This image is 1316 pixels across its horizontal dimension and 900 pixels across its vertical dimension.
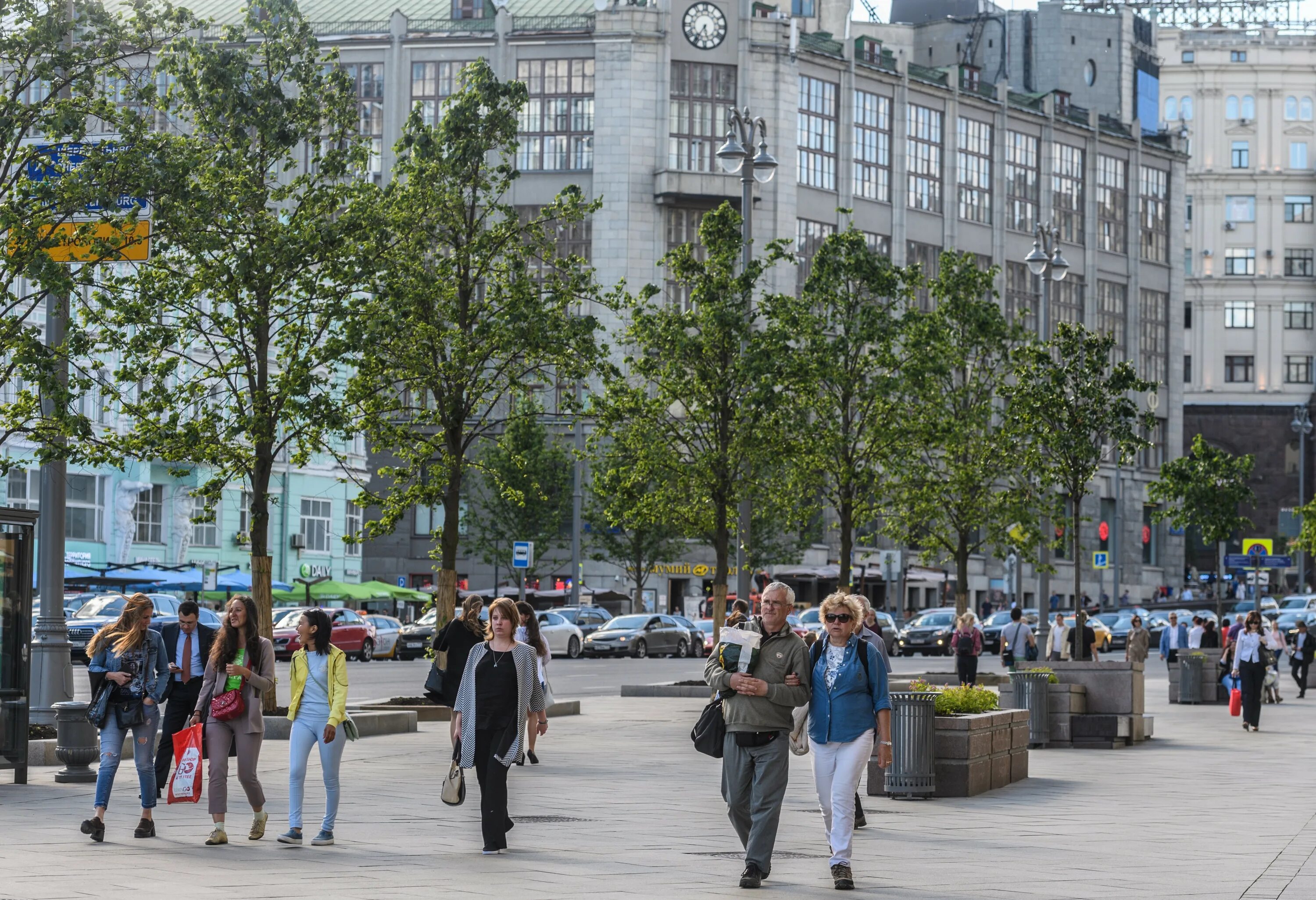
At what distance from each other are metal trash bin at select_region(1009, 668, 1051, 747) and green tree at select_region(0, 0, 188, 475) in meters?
10.9

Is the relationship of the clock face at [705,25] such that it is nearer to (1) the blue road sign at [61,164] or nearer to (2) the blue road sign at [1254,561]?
(2) the blue road sign at [1254,561]

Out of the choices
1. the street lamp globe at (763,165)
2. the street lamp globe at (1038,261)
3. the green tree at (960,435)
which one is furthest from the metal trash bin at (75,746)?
the street lamp globe at (1038,261)

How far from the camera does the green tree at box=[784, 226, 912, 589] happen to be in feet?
122

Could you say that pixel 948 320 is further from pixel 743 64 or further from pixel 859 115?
pixel 859 115

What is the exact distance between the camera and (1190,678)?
122 ft

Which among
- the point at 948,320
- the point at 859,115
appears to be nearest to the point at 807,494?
the point at 948,320

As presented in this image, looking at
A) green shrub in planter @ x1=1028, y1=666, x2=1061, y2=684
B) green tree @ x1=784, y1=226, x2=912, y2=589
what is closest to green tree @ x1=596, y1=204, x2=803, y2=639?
green tree @ x1=784, y1=226, x2=912, y2=589

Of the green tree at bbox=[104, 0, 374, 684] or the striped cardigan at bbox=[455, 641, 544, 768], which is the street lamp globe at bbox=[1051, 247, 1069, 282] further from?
the striped cardigan at bbox=[455, 641, 544, 768]

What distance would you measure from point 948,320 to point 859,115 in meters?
52.6

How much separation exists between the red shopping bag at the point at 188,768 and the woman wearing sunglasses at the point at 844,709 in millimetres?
4241

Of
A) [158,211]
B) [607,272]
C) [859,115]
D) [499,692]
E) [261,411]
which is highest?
[859,115]

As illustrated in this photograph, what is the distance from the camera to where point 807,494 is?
40562mm

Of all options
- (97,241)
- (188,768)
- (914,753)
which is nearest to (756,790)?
(188,768)

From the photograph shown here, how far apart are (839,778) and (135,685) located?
5.12 m
